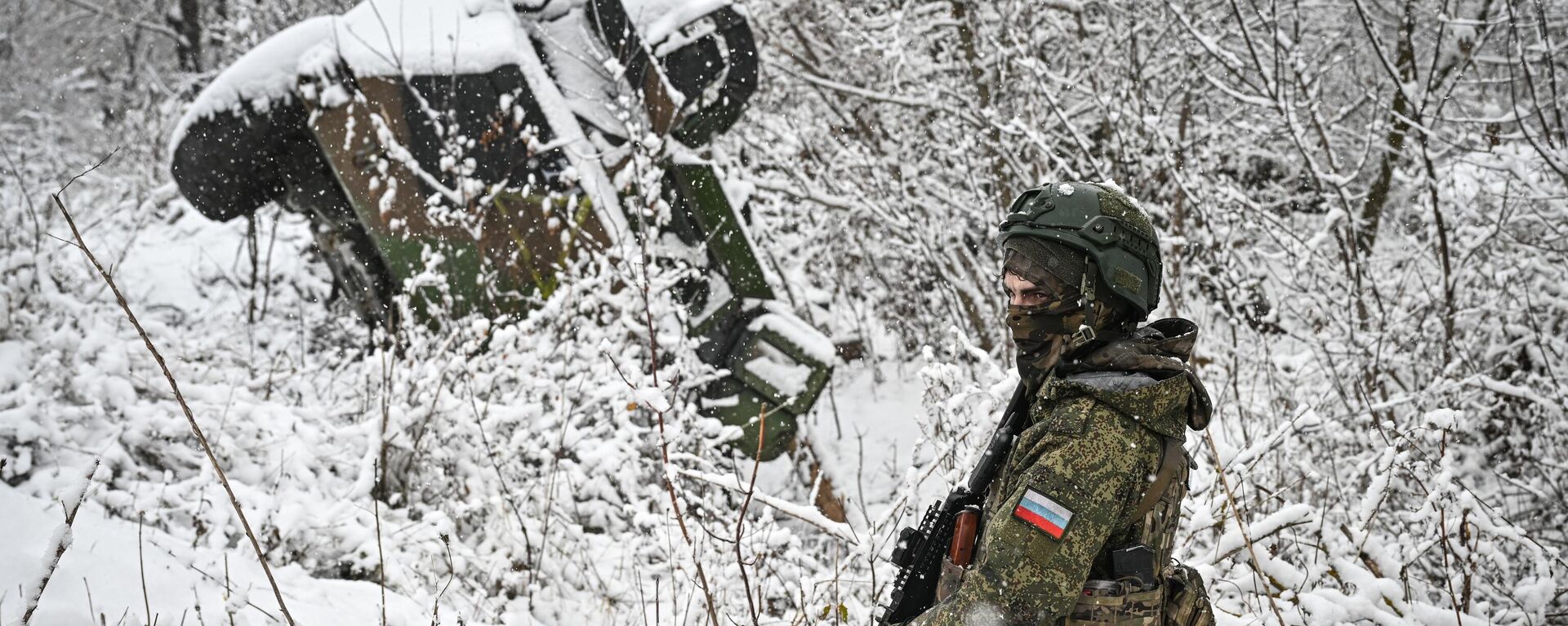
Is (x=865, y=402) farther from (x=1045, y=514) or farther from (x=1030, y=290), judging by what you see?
(x=1045, y=514)

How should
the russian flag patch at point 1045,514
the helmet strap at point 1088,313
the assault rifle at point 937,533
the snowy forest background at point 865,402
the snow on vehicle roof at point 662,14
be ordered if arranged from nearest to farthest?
1. the russian flag patch at point 1045,514
2. the helmet strap at point 1088,313
3. the assault rifle at point 937,533
4. the snowy forest background at point 865,402
5. the snow on vehicle roof at point 662,14

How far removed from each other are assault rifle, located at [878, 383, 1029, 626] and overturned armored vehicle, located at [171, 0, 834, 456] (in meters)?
2.58

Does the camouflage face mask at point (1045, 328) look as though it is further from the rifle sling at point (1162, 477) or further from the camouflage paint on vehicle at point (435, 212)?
the camouflage paint on vehicle at point (435, 212)

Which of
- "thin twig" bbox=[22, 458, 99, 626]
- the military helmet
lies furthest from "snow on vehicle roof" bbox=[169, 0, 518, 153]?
the military helmet

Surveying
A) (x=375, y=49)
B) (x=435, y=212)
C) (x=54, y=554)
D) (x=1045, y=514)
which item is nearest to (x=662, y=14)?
(x=375, y=49)

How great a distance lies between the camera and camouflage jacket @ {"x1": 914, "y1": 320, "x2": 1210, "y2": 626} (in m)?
1.61

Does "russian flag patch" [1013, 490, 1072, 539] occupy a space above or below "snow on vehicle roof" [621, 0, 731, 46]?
below

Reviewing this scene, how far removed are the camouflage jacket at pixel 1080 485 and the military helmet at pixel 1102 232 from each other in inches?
5.7

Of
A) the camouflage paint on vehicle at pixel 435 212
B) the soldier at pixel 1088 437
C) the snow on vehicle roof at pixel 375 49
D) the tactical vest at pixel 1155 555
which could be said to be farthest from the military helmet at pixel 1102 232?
the snow on vehicle roof at pixel 375 49

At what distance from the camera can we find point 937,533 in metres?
1.94

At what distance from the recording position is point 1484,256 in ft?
16.1

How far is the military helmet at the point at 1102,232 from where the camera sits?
1.90 metres

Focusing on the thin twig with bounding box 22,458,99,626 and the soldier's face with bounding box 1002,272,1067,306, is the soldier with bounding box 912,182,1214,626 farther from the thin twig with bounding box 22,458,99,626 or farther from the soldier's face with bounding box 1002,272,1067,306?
the thin twig with bounding box 22,458,99,626

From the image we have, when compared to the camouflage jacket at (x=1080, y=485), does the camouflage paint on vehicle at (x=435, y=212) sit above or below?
above
